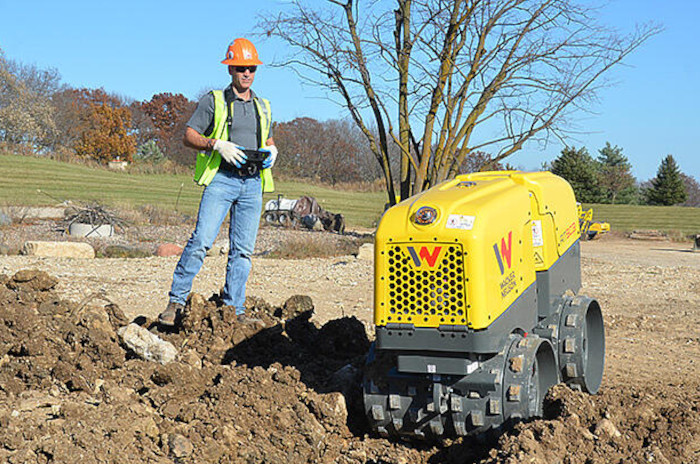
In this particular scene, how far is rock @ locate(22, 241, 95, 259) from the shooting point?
1176 centimetres

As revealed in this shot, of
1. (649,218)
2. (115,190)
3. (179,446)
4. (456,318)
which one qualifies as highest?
(115,190)

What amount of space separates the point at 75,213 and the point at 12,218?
5.64 feet

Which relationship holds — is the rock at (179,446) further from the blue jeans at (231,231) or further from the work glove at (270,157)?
the work glove at (270,157)

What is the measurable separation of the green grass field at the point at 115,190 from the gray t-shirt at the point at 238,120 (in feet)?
58.7

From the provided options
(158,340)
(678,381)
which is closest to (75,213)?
(158,340)

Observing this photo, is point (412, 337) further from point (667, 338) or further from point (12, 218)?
point (12, 218)

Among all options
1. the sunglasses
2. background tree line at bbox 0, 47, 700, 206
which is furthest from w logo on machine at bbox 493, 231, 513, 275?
background tree line at bbox 0, 47, 700, 206

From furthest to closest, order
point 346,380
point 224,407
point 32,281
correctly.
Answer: point 32,281 → point 346,380 → point 224,407

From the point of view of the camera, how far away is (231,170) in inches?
211

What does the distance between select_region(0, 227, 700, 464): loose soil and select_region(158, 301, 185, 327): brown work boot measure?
0.09m

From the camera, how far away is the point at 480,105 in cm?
1595

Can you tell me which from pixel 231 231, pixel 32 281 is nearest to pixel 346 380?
pixel 231 231

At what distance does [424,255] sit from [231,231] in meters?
2.47

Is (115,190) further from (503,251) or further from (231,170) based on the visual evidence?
(503,251)
